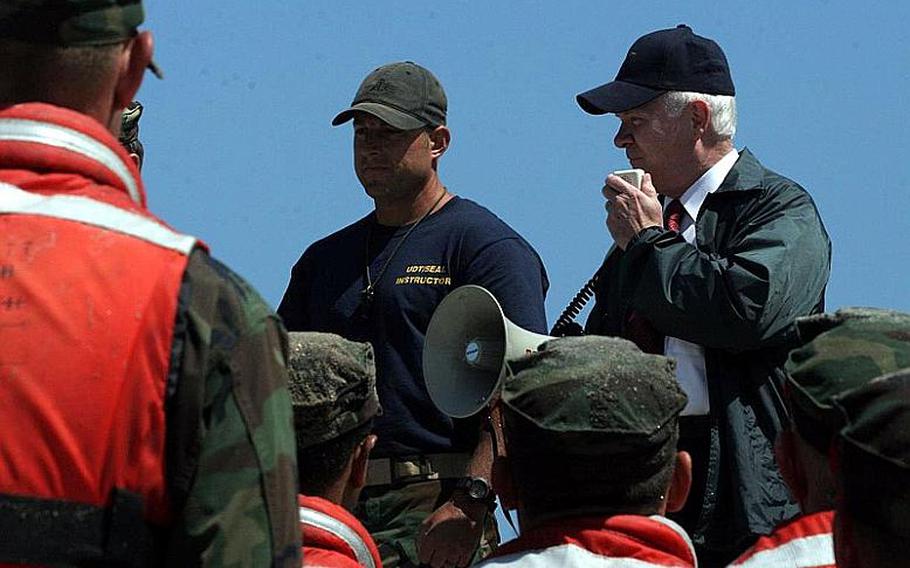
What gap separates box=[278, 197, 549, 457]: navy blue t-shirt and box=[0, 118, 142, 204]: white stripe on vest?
4296 millimetres

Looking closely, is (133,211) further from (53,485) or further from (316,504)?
(316,504)

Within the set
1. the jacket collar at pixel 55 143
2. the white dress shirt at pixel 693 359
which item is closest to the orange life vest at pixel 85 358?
the jacket collar at pixel 55 143

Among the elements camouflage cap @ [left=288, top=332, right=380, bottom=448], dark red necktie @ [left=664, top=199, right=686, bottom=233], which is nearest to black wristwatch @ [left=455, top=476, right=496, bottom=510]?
dark red necktie @ [left=664, top=199, right=686, bottom=233]

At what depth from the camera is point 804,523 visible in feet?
12.2

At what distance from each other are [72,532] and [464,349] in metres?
4.35

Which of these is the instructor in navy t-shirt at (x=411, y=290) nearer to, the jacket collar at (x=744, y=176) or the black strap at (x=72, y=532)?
the jacket collar at (x=744, y=176)

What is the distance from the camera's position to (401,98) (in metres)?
7.55

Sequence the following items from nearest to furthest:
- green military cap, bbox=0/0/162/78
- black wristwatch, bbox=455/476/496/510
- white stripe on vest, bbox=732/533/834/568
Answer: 1. green military cap, bbox=0/0/162/78
2. white stripe on vest, bbox=732/533/834/568
3. black wristwatch, bbox=455/476/496/510

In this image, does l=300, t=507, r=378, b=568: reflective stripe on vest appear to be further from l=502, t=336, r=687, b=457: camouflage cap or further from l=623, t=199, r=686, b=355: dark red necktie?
l=623, t=199, r=686, b=355: dark red necktie

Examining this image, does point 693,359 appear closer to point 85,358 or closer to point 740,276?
point 740,276

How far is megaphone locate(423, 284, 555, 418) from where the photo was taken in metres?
6.74

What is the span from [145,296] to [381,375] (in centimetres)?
449

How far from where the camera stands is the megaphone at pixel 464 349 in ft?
22.1

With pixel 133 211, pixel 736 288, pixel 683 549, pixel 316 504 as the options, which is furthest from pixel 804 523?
pixel 736 288
